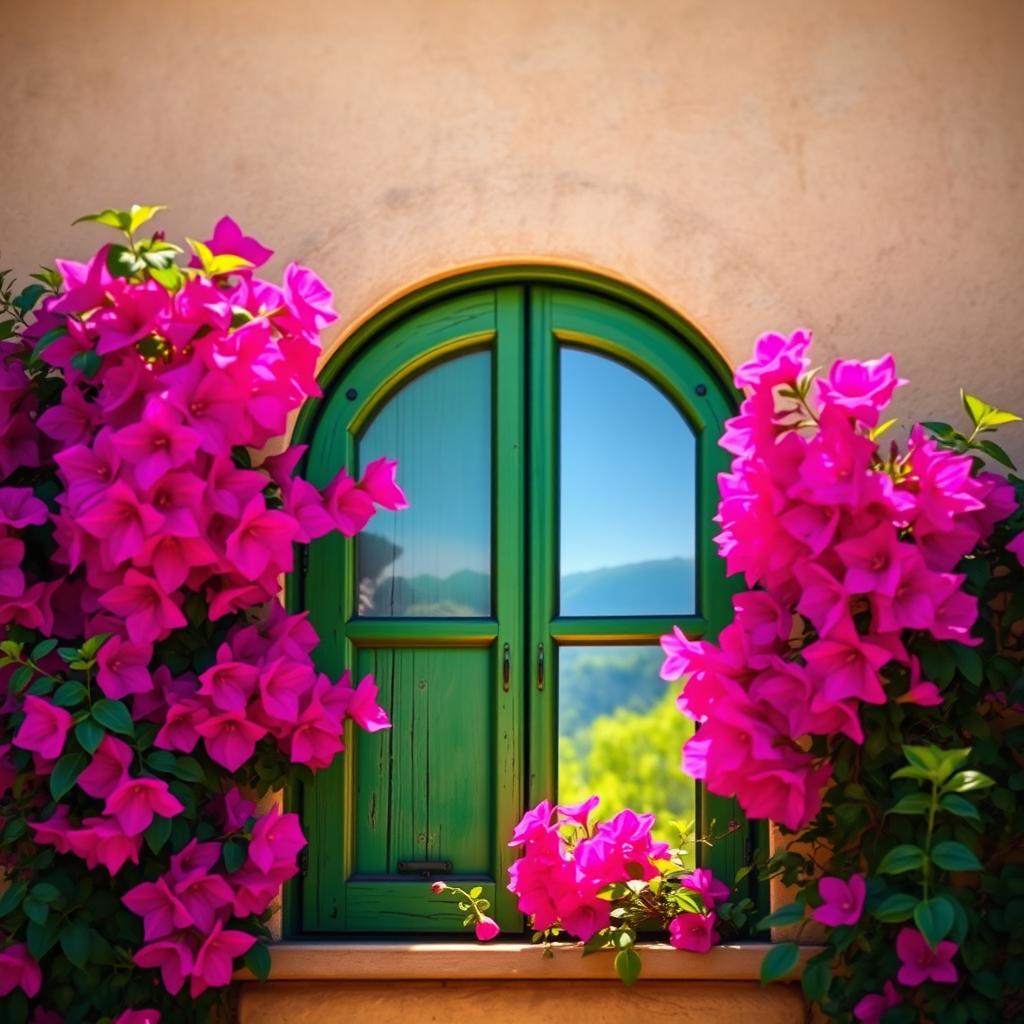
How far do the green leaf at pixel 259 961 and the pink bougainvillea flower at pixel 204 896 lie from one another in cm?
13

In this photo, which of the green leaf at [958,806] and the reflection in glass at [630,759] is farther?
the reflection in glass at [630,759]

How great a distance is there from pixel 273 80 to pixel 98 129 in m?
0.44

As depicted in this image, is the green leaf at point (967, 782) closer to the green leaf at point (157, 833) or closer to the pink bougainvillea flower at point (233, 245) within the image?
the green leaf at point (157, 833)

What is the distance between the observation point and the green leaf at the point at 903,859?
299cm

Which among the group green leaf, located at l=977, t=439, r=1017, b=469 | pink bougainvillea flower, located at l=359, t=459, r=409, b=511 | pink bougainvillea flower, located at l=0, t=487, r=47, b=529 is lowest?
pink bougainvillea flower, located at l=0, t=487, r=47, b=529

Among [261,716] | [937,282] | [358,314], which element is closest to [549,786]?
[261,716]

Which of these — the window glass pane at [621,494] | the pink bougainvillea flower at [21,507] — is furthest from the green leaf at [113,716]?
the window glass pane at [621,494]

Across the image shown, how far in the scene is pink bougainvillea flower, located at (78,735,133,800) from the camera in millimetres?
3229

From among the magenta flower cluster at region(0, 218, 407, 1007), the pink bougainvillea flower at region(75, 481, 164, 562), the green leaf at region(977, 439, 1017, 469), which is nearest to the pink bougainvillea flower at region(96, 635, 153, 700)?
the magenta flower cluster at region(0, 218, 407, 1007)

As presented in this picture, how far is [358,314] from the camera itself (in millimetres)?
3699

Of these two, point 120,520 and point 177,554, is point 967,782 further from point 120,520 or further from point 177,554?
point 120,520

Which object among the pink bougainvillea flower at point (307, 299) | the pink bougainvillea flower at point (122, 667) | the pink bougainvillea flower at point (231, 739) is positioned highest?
the pink bougainvillea flower at point (307, 299)

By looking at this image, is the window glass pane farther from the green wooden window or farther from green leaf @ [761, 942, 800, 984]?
green leaf @ [761, 942, 800, 984]

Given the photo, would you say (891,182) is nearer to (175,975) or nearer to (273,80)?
(273,80)
